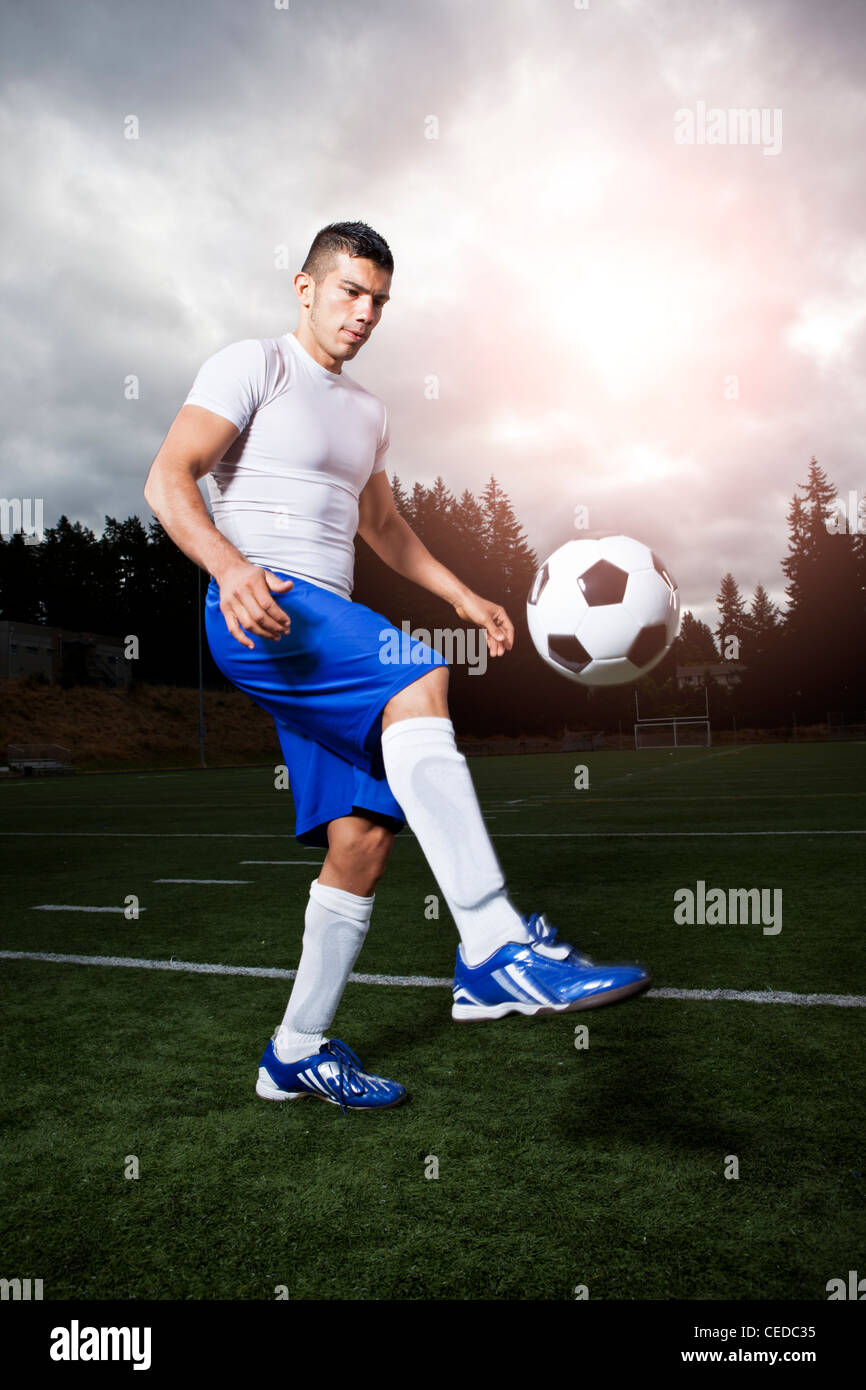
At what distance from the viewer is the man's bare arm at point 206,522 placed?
1.76 meters

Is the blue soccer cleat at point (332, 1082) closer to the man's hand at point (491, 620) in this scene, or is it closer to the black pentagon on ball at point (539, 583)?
the man's hand at point (491, 620)

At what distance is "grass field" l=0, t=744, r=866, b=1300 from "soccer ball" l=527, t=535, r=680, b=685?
1.19 m

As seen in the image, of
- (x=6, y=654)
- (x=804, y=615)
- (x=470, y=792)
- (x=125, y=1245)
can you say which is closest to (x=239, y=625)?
(x=470, y=792)

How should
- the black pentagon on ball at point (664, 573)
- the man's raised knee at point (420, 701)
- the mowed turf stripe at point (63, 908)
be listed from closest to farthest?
the man's raised knee at point (420, 701) → the black pentagon on ball at point (664, 573) → the mowed turf stripe at point (63, 908)

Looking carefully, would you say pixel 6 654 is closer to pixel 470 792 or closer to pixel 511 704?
pixel 511 704

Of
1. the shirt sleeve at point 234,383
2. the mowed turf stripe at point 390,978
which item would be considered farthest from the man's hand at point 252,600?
the mowed turf stripe at point 390,978

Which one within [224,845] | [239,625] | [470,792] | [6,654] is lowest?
[224,845]

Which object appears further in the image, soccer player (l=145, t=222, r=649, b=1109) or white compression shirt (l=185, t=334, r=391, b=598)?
white compression shirt (l=185, t=334, r=391, b=598)

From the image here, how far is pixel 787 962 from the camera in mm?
3512

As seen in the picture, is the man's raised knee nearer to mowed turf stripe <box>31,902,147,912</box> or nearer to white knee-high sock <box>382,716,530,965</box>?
white knee-high sock <box>382,716,530,965</box>

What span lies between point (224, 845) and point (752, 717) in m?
53.9

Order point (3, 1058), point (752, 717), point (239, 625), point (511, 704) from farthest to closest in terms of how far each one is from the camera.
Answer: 1. point (752, 717)
2. point (511, 704)
3. point (3, 1058)
4. point (239, 625)

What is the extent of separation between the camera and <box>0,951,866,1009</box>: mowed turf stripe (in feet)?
9.89

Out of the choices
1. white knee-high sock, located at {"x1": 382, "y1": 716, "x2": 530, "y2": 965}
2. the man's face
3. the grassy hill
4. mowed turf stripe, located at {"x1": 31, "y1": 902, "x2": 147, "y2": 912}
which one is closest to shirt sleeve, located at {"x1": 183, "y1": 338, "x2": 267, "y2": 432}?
the man's face
